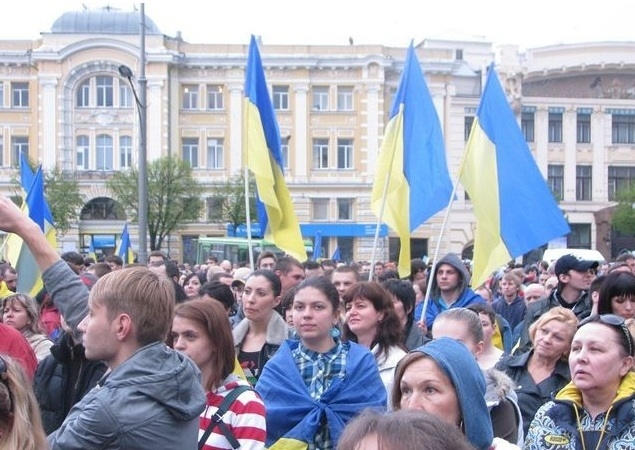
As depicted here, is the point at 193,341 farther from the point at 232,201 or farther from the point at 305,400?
the point at 232,201

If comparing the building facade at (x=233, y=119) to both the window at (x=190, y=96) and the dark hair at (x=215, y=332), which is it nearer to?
the window at (x=190, y=96)

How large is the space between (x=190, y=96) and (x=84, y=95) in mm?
4845

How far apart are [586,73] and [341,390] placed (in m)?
47.8

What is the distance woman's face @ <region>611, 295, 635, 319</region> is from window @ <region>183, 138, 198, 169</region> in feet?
132

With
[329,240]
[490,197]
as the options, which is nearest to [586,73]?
[329,240]

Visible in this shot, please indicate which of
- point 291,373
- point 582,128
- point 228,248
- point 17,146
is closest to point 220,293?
point 291,373

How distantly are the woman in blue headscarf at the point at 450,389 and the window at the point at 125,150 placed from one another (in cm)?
4246

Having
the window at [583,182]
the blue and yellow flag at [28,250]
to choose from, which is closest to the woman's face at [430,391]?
the blue and yellow flag at [28,250]

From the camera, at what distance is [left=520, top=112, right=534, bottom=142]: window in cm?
4750

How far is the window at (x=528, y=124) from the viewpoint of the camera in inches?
1870

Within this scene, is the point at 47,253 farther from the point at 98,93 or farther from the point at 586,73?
the point at 586,73

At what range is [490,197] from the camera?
31.5 feet

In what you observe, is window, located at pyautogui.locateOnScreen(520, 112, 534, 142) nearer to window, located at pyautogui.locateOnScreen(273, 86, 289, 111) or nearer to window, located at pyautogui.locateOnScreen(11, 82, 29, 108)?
window, located at pyautogui.locateOnScreen(273, 86, 289, 111)

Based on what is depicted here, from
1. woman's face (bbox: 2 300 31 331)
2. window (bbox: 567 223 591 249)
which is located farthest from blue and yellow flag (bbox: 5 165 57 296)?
window (bbox: 567 223 591 249)
